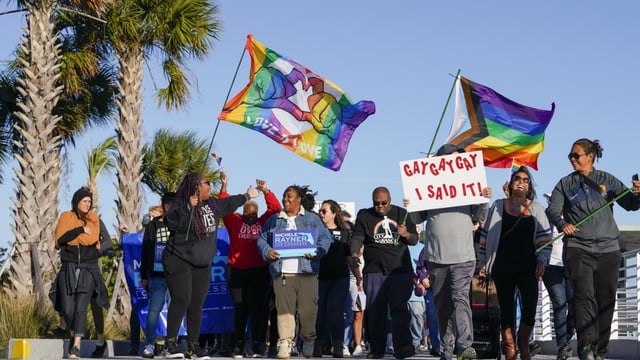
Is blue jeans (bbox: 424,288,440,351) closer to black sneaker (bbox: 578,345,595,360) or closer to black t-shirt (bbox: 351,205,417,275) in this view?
black t-shirt (bbox: 351,205,417,275)

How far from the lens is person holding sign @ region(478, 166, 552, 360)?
1070 centimetres

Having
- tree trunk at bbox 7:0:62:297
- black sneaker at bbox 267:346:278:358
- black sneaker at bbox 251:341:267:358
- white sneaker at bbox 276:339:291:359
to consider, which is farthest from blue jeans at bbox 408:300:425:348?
tree trunk at bbox 7:0:62:297

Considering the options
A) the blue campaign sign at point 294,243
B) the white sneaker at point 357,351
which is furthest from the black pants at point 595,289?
the white sneaker at point 357,351

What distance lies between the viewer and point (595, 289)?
1049cm

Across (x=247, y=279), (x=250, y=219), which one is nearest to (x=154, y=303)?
Result: (x=247, y=279)

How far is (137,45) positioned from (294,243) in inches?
438

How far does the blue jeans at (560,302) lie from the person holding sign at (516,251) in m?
2.21

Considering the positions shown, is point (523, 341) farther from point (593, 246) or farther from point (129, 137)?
point (129, 137)

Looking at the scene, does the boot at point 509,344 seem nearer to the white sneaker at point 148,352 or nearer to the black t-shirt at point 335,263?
the black t-shirt at point 335,263

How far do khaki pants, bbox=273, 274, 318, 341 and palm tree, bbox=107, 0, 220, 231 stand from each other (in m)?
9.80

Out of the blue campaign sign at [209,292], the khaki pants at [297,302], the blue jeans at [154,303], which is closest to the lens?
the blue jeans at [154,303]

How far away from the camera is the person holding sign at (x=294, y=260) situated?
12.9 m

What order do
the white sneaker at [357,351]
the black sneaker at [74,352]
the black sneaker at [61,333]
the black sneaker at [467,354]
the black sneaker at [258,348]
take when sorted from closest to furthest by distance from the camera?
1. the black sneaker at [467,354]
2. the black sneaker at [74,352]
3. the black sneaker at [61,333]
4. the black sneaker at [258,348]
5. the white sneaker at [357,351]

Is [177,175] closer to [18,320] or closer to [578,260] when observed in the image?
[18,320]
